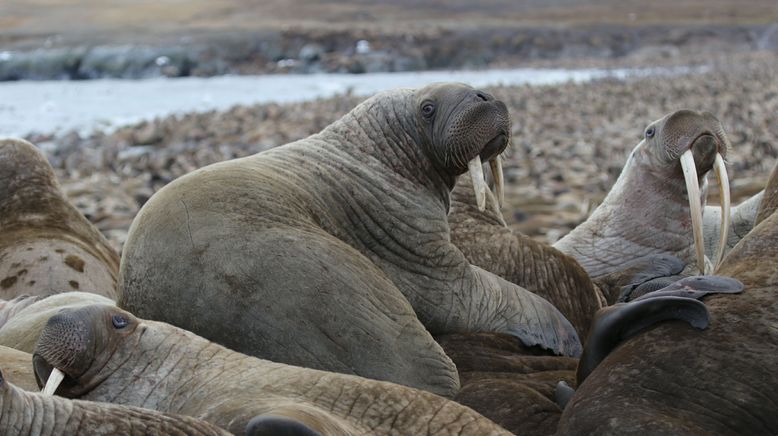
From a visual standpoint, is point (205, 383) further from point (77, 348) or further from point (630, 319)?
point (630, 319)

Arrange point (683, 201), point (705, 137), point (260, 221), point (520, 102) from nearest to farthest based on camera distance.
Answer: point (260, 221) < point (705, 137) < point (683, 201) < point (520, 102)

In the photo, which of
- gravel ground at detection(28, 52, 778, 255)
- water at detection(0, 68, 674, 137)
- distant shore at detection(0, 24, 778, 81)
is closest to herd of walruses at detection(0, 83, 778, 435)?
gravel ground at detection(28, 52, 778, 255)

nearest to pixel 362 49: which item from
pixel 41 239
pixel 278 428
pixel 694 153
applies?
pixel 41 239

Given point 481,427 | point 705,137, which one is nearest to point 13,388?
point 481,427

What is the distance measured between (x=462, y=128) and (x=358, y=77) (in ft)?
146

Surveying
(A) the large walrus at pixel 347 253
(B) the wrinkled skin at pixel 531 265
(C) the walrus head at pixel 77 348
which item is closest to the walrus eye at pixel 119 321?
(C) the walrus head at pixel 77 348

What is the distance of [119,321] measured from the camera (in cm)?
336

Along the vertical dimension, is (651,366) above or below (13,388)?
below

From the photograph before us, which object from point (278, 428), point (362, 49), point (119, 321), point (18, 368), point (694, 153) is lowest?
point (362, 49)

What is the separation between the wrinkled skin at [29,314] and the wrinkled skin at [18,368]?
23 centimetres

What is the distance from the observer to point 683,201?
18.5ft

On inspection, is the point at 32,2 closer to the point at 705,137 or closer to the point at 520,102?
the point at 520,102

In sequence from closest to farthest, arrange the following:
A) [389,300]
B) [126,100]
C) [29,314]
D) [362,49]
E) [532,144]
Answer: [389,300]
[29,314]
[532,144]
[126,100]
[362,49]

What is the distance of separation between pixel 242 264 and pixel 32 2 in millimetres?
84995
